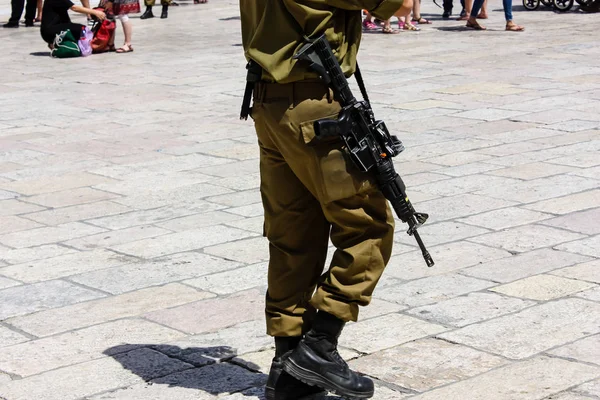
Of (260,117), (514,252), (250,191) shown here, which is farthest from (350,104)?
(250,191)

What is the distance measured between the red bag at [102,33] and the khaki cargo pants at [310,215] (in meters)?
10.9

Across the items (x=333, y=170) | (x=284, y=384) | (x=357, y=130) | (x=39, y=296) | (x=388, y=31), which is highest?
(x=357, y=130)

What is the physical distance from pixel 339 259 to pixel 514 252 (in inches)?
84.9

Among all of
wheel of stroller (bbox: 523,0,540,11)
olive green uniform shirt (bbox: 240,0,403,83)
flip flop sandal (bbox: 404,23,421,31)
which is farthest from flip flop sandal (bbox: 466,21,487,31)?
olive green uniform shirt (bbox: 240,0,403,83)

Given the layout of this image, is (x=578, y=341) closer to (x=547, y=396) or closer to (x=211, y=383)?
(x=547, y=396)

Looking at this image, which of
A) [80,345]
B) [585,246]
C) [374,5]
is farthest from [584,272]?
[80,345]

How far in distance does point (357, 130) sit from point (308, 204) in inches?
12.9

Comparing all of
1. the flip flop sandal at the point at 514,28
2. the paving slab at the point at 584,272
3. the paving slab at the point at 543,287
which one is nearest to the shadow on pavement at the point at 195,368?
the paving slab at the point at 543,287

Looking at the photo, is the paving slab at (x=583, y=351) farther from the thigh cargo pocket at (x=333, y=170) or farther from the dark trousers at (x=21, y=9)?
the dark trousers at (x=21, y=9)

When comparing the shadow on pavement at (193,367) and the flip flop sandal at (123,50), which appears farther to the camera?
the flip flop sandal at (123,50)

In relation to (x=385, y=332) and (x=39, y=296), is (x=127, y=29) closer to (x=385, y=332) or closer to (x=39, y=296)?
(x=39, y=296)

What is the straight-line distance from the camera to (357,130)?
11.5 ft

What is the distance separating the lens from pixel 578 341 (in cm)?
421

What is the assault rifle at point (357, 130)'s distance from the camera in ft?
11.1
